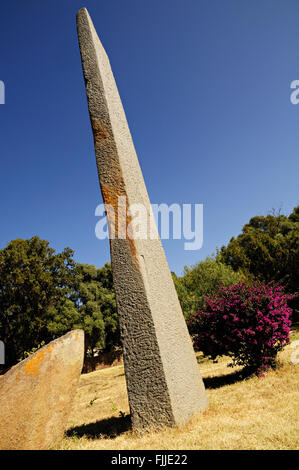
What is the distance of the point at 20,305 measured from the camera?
19734mm

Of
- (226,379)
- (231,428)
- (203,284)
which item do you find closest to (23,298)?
(203,284)

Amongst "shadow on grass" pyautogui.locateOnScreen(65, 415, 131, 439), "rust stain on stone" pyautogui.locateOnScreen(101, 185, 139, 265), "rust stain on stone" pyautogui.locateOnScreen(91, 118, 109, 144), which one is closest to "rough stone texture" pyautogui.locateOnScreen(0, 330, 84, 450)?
"shadow on grass" pyautogui.locateOnScreen(65, 415, 131, 439)

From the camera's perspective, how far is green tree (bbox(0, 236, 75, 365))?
63.5ft

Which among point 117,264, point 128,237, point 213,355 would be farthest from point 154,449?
point 213,355

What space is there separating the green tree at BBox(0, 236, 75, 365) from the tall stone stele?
16727mm

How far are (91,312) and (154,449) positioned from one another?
20399 millimetres

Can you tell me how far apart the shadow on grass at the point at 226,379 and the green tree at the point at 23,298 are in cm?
1562

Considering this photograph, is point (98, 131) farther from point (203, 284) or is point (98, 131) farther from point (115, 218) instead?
point (203, 284)

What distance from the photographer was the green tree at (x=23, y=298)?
63.5 ft

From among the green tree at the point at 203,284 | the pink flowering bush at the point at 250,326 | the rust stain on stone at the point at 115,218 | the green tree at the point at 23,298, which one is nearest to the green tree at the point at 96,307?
the green tree at the point at 23,298

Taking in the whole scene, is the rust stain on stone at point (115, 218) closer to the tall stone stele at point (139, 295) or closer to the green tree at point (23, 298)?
the tall stone stele at point (139, 295)

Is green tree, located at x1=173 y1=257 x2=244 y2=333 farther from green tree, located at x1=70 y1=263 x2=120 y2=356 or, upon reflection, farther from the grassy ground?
the grassy ground

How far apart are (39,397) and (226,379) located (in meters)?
5.03
